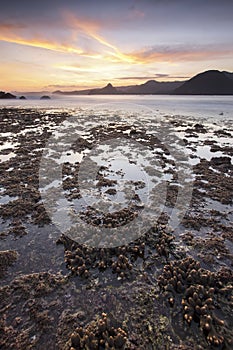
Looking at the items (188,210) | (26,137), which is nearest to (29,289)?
(188,210)

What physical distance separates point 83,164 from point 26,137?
13263 mm

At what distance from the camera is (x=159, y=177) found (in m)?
15.0

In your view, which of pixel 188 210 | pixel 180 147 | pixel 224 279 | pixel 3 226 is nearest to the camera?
pixel 224 279

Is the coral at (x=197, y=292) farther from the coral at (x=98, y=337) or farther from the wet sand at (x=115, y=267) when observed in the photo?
the coral at (x=98, y=337)

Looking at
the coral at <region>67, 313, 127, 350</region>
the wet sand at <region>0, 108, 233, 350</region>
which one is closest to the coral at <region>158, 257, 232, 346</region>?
the wet sand at <region>0, 108, 233, 350</region>

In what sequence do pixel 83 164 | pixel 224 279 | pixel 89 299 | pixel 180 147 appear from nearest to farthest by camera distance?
1. pixel 89 299
2. pixel 224 279
3. pixel 83 164
4. pixel 180 147

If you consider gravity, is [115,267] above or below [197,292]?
below

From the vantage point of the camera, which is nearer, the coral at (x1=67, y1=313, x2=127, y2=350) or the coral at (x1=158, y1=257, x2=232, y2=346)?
the coral at (x1=67, y1=313, x2=127, y2=350)

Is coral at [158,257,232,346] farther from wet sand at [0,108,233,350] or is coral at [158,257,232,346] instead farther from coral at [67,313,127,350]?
coral at [67,313,127,350]

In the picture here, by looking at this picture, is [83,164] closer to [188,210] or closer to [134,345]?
[188,210]

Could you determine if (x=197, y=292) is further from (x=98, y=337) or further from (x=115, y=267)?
(x=98, y=337)

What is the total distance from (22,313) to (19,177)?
1016 cm

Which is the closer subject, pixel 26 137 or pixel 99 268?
pixel 99 268

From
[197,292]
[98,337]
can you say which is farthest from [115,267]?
Result: [197,292]
